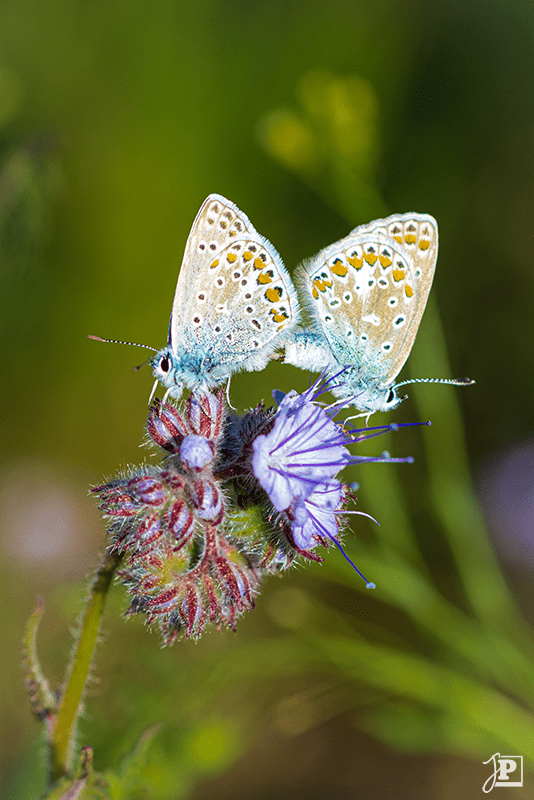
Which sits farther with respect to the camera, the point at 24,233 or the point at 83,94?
the point at 83,94

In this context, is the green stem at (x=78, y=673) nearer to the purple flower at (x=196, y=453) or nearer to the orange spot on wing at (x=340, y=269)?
the purple flower at (x=196, y=453)

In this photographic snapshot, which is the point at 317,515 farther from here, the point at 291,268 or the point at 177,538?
the point at 291,268

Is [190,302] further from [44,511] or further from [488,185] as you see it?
[488,185]

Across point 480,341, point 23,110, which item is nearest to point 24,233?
point 23,110

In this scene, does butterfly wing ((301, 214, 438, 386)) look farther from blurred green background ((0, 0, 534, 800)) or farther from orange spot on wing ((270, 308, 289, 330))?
blurred green background ((0, 0, 534, 800))

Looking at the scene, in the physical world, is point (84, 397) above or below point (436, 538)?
Answer: above

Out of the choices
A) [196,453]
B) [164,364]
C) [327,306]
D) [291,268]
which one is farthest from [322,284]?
[291,268]

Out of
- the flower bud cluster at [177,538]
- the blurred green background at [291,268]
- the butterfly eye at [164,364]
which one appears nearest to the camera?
the flower bud cluster at [177,538]

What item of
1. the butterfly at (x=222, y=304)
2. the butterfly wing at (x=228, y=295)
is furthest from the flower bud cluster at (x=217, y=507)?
the butterfly wing at (x=228, y=295)

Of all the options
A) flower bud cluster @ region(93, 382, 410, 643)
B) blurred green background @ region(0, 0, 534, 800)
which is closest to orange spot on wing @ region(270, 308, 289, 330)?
flower bud cluster @ region(93, 382, 410, 643)
